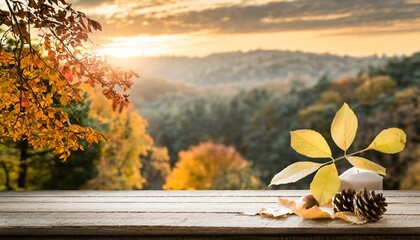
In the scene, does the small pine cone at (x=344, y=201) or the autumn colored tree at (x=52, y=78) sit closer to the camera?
the small pine cone at (x=344, y=201)

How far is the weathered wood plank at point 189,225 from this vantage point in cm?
205

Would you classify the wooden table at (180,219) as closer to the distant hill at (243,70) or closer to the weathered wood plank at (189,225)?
the weathered wood plank at (189,225)

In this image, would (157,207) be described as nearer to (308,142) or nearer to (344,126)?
(308,142)

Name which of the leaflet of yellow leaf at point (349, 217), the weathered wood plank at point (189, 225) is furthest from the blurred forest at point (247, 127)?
the leaflet of yellow leaf at point (349, 217)

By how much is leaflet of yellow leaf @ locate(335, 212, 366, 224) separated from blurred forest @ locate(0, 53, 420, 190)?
4105 millimetres

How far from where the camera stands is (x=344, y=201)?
2258mm

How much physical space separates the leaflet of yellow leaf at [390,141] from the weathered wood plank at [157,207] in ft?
0.65

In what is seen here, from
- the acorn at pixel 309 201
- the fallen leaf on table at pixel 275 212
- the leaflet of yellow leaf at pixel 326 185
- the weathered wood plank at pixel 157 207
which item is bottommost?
the weathered wood plank at pixel 157 207

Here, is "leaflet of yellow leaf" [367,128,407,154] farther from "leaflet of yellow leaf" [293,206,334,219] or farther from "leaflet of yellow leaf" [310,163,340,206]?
"leaflet of yellow leaf" [293,206,334,219]

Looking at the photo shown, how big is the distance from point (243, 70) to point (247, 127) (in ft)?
1.84

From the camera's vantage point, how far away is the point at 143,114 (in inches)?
272

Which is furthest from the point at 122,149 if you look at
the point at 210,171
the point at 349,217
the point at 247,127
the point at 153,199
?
the point at 349,217

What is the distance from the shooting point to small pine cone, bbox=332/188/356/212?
2.24m

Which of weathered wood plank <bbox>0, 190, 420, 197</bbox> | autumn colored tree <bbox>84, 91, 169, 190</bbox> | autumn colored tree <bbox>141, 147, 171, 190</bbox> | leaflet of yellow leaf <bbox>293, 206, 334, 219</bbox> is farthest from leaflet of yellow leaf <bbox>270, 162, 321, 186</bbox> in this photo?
autumn colored tree <bbox>141, 147, 171, 190</bbox>
